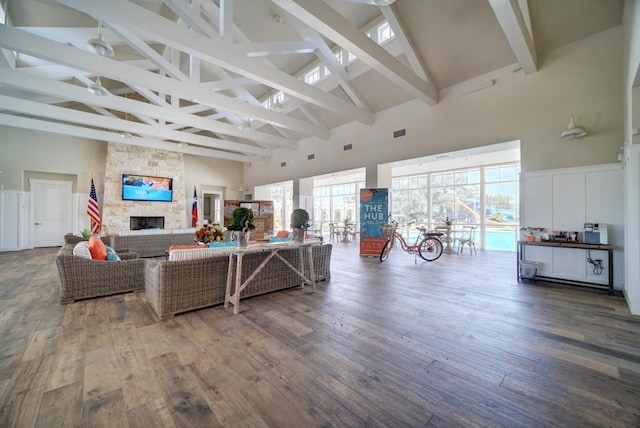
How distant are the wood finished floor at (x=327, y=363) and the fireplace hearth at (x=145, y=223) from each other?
278 inches

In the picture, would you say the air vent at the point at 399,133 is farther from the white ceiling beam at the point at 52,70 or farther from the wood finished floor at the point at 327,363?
the white ceiling beam at the point at 52,70

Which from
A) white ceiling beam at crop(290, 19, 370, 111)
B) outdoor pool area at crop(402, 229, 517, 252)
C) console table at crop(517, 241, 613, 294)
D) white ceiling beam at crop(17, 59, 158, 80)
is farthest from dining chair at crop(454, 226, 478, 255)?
white ceiling beam at crop(17, 59, 158, 80)

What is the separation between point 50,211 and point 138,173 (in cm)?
295

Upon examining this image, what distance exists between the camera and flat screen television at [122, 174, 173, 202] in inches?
376

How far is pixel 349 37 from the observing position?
391 centimetres

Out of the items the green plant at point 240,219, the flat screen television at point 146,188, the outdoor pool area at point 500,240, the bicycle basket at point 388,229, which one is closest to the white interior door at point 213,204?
the flat screen television at point 146,188

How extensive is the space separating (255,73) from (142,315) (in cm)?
435

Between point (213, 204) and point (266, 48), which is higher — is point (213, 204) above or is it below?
below

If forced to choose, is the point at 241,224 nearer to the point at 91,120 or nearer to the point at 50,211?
the point at 91,120

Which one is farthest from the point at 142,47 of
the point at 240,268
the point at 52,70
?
the point at 240,268

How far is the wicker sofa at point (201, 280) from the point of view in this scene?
2887 millimetres

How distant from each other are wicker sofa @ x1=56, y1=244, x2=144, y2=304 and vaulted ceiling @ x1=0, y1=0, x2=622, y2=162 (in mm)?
3303

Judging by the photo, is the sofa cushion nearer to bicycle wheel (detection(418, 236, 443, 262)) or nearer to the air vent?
bicycle wheel (detection(418, 236, 443, 262))

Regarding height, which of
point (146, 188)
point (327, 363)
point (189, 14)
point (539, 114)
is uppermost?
point (189, 14)
